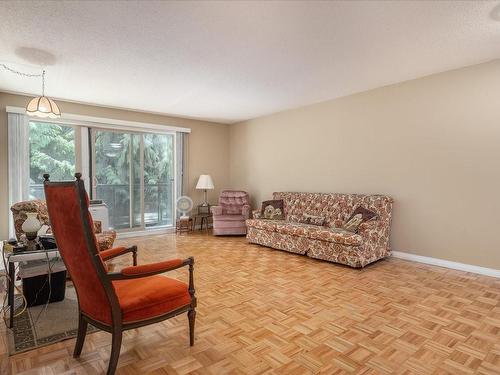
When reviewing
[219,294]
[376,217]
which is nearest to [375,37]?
[376,217]

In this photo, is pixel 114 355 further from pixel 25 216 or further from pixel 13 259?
pixel 25 216

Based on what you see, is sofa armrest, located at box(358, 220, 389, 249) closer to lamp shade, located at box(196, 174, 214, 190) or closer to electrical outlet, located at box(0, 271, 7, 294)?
lamp shade, located at box(196, 174, 214, 190)

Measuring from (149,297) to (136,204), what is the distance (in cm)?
464

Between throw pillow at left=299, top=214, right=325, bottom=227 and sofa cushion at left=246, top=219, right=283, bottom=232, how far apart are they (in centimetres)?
40

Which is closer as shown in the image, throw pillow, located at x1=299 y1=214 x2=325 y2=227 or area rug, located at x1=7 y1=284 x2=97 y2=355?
area rug, located at x1=7 y1=284 x2=97 y2=355

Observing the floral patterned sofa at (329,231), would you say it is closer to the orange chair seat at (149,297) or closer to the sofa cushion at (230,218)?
the sofa cushion at (230,218)

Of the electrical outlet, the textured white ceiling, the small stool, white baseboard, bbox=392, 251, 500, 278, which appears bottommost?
the electrical outlet

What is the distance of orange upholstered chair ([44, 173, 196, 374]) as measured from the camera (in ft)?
5.26

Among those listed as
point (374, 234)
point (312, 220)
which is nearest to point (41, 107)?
point (312, 220)

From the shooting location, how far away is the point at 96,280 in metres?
1.64

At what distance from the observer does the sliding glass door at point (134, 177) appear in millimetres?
5680

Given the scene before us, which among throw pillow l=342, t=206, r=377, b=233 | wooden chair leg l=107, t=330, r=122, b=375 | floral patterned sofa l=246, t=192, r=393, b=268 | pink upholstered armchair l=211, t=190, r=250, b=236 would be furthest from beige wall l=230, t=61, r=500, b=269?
wooden chair leg l=107, t=330, r=122, b=375

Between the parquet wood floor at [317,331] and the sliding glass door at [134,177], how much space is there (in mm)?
2909

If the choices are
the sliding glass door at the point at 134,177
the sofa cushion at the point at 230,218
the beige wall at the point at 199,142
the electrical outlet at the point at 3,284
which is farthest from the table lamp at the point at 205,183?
the electrical outlet at the point at 3,284
